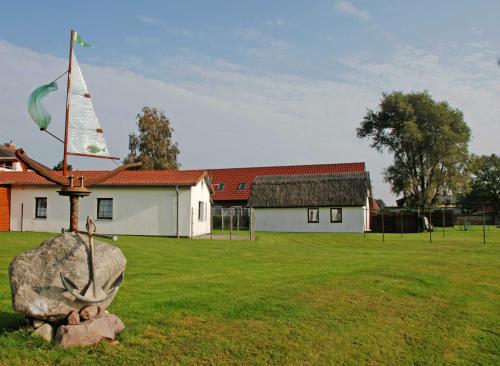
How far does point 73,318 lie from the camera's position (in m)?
5.35

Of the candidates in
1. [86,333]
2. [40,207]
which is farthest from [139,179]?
[86,333]

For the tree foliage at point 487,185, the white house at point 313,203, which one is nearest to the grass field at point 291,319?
the white house at point 313,203

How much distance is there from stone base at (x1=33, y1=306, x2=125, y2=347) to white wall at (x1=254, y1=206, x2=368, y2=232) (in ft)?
106

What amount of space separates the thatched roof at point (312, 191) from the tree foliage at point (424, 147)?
11.9m

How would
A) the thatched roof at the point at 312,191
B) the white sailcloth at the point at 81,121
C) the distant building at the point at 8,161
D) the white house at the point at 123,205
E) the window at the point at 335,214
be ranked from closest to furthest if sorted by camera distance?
the white sailcloth at the point at 81,121 < the white house at the point at 123,205 < the window at the point at 335,214 < the thatched roof at the point at 312,191 < the distant building at the point at 8,161

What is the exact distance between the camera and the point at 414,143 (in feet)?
159

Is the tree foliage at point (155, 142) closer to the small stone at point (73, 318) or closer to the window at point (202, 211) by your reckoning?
the window at point (202, 211)

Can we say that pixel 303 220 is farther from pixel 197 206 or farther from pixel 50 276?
pixel 50 276

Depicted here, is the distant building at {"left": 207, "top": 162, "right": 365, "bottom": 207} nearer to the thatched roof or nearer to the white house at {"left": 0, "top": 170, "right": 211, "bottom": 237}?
the thatched roof

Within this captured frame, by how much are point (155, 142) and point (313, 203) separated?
19.6 meters

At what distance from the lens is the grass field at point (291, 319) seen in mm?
5387

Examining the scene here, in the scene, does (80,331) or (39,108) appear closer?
(80,331)

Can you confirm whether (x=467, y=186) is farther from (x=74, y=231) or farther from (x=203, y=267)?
(x=74, y=231)

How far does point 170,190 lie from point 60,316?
19.9 metres
